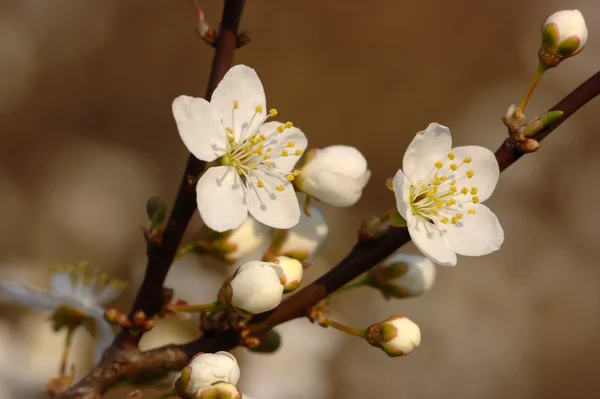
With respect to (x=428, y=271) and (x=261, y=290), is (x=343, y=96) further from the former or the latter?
(x=261, y=290)

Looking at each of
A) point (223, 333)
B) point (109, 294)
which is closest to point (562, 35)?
point (223, 333)

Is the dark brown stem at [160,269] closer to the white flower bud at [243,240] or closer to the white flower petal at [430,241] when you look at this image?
the white flower bud at [243,240]

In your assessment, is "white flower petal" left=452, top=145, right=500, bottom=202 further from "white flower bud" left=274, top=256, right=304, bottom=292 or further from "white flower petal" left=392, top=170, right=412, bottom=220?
"white flower bud" left=274, top=256, right=304, bottom=292

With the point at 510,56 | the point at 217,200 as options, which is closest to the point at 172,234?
the point at 217,200

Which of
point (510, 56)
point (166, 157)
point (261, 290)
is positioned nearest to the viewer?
point (261, 290)

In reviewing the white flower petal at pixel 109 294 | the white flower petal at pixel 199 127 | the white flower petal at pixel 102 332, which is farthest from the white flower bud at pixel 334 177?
the white flower petal at pixel 109 294

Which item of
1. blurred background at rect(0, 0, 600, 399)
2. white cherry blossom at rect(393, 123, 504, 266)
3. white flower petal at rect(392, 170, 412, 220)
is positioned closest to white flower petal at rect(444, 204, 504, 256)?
white cherry blossom at rect(393, 123, 504, 266)
